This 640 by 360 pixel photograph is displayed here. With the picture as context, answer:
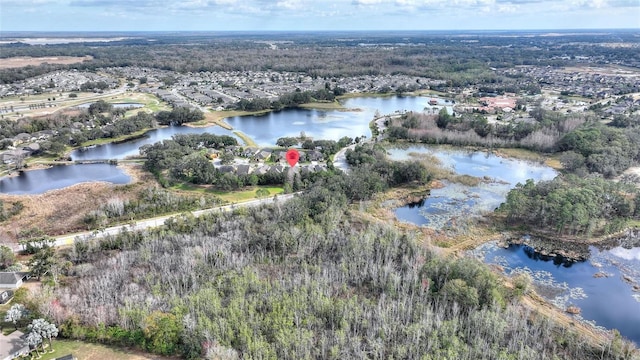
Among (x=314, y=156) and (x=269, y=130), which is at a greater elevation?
(x=269, y=130)

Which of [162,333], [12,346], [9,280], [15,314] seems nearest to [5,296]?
[9,280]

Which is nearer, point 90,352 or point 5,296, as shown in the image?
point 90,352

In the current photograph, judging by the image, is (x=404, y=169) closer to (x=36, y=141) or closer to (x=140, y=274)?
(x=140, y=274)

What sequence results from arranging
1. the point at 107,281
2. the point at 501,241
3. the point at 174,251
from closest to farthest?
the point at 107,281 → the point at 174,251 → the point at 501,241

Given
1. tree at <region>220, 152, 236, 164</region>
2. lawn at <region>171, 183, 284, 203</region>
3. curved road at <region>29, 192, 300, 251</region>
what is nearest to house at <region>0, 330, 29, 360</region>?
curved road at <region>29, 192, 300, 251</region>

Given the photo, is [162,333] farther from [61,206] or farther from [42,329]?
[61,206]

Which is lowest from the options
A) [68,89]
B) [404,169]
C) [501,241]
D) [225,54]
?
[501,241]

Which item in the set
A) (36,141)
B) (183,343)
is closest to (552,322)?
(183,343)

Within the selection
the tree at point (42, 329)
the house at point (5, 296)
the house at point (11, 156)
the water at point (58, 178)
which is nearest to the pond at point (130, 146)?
the water at point (58, 178)
